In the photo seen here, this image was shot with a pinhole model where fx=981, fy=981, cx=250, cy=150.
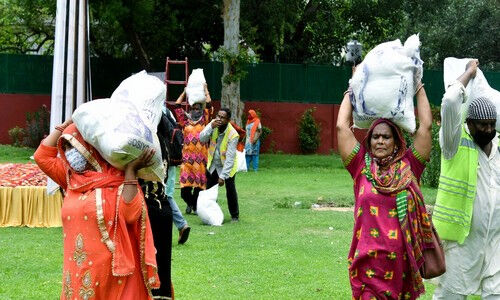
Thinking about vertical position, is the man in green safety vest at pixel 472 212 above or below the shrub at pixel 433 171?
above

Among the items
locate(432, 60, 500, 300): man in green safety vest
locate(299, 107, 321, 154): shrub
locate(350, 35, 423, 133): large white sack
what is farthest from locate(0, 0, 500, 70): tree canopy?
locate(350, 35, 423, 133): large white sack

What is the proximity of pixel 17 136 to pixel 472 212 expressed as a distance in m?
23.8

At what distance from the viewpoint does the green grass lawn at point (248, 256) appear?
9.46m

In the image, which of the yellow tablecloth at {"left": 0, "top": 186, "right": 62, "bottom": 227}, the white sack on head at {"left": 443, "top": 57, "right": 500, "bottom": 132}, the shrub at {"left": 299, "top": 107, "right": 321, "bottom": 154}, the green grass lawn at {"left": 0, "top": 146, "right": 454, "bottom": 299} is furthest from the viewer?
the shrub at {"left": 299, "top": 107, "right": 321, "bottom": 154}

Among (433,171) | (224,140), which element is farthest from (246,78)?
(224,140)

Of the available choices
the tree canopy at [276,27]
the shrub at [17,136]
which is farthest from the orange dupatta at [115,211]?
the shrub at [17,136]

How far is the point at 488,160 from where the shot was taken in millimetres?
7207

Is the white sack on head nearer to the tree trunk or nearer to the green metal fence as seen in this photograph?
the tree trunk

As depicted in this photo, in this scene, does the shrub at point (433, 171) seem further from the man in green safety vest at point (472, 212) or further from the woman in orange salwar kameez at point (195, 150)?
the man in green safety vest at point (472, 212)

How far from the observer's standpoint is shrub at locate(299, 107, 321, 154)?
30.8 metres

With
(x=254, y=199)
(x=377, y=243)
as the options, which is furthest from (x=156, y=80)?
(x=254, y=199)

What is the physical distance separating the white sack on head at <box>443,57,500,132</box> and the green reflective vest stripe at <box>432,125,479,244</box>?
14.0 inches

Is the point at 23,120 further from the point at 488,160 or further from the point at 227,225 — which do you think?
the point at 488,160

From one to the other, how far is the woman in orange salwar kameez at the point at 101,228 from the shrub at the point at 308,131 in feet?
81.2
